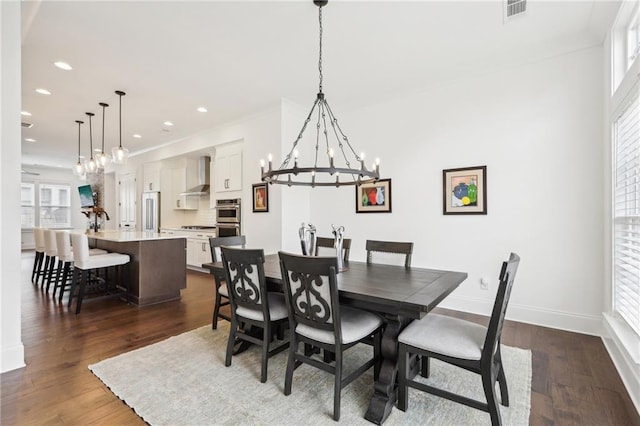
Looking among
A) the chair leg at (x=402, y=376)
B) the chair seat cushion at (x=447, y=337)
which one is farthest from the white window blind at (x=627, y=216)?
the chair leg at (x=402, y=376)

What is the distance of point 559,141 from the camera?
10.4 ft

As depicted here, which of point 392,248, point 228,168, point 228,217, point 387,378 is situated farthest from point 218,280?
point 228,168

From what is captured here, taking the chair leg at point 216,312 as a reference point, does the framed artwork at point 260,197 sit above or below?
above

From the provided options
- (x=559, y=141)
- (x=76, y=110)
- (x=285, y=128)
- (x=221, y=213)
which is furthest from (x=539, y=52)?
(x=76, y=110)

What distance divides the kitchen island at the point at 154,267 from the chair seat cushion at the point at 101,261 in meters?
0.11

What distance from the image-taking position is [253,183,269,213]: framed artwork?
16.0 ft

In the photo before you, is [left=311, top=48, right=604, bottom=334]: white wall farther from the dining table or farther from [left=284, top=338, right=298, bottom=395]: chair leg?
[left=284, top=338, right=298, bottom=395]: chair leg

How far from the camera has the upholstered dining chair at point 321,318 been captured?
1.77m

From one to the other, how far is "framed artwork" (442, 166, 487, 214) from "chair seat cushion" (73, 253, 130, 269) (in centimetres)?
421

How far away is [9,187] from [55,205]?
35.0ft

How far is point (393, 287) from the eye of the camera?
6.64ft

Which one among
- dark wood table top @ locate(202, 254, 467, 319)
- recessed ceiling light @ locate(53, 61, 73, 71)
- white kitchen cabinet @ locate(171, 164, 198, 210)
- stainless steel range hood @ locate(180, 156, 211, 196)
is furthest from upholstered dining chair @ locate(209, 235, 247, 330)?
white kitchen cabinet @ locate(171, 164, 198, 210)

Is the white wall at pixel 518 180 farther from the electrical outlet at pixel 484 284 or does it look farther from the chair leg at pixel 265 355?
the chair leg at pixel 265 355

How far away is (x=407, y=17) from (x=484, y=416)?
3014 millimetres
